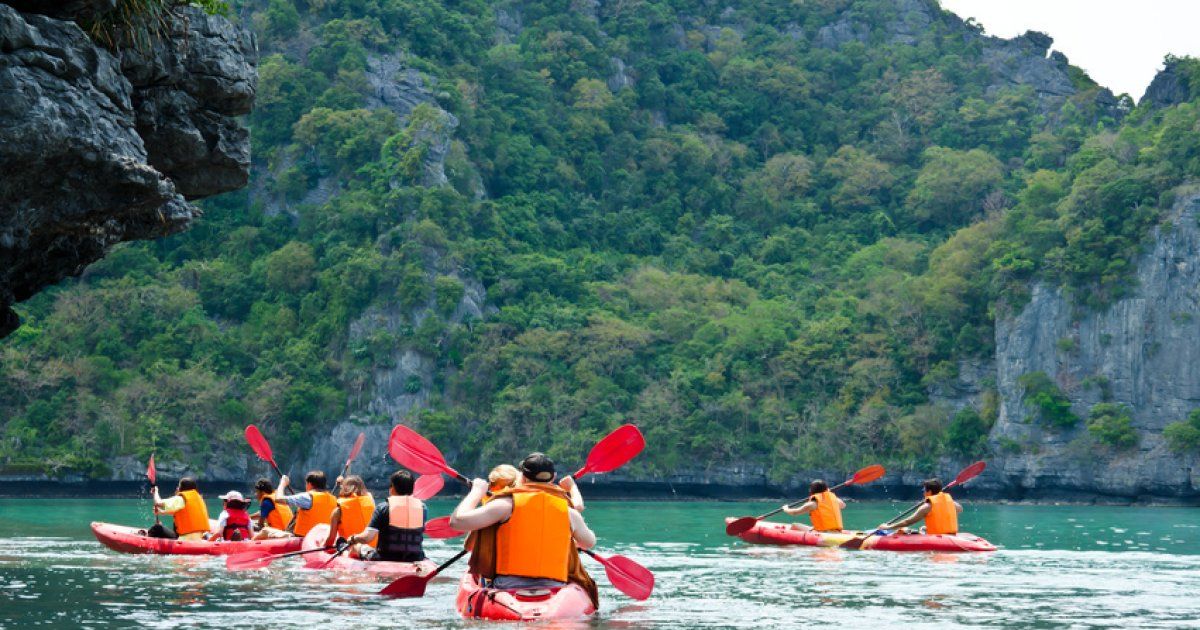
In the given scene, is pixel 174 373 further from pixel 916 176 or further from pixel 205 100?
pixel 205 100

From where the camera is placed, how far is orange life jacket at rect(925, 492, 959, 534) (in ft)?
68.1

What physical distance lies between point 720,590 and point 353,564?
376cm

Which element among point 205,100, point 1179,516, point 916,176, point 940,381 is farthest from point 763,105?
point 205,100

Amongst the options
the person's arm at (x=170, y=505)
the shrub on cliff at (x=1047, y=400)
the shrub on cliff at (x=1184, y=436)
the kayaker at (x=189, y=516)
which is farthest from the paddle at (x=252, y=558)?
the shrub on cliff at (x=1047, y=400)

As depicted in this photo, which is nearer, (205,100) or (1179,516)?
(205,100)

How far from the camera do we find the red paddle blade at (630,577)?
12367 mm

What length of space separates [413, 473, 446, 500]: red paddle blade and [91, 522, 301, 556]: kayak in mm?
4339

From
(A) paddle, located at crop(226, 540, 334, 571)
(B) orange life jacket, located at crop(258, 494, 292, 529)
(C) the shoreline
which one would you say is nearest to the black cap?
(A) paddle, located at crop(226, 540, 334, 571)

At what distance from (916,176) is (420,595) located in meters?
70.2

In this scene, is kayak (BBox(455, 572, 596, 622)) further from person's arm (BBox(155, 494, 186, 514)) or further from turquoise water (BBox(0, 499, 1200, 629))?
person's arm (BBox(155, 494, 186, 514))

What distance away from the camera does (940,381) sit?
61000 mm

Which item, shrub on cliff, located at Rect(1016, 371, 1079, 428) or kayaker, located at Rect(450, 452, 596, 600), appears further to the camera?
shrub on cliff, located at Rect(1016, 371, 1079, 428)

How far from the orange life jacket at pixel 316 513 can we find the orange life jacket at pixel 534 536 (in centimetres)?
717

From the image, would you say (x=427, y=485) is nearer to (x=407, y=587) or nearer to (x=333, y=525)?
(x=407, y=587)
